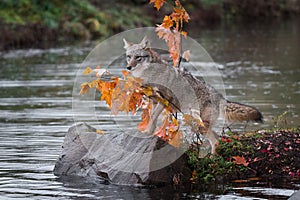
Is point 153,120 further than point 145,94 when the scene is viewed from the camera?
Yes

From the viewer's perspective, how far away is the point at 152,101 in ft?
33.8

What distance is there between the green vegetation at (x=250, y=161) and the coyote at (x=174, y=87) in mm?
279

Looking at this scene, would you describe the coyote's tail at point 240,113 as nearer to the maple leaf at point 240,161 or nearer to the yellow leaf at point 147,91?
the maple leaf at point 240,161

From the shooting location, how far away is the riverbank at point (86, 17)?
1409 inches

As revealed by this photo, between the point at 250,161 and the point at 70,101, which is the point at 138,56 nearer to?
the point at 250,161

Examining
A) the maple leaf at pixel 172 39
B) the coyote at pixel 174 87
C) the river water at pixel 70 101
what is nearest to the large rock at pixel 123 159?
the river water at pixel 70 101

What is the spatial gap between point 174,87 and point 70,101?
29.2 ft

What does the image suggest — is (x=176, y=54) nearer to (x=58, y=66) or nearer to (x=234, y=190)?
(x=234, y=190)

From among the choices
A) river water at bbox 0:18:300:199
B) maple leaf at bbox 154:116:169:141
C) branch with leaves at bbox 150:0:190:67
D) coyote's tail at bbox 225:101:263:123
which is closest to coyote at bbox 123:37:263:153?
coyote's tail at bbox 225:101:263:123

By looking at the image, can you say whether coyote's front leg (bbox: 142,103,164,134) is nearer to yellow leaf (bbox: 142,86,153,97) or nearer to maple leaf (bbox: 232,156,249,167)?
yellow leaf (bbox: 142,86,153,97)

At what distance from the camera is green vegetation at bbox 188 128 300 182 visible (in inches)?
402

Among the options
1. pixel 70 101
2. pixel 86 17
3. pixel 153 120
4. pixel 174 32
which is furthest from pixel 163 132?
pixel 86 17

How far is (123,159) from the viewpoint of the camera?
33.3ft

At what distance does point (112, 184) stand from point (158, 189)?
719 mm
